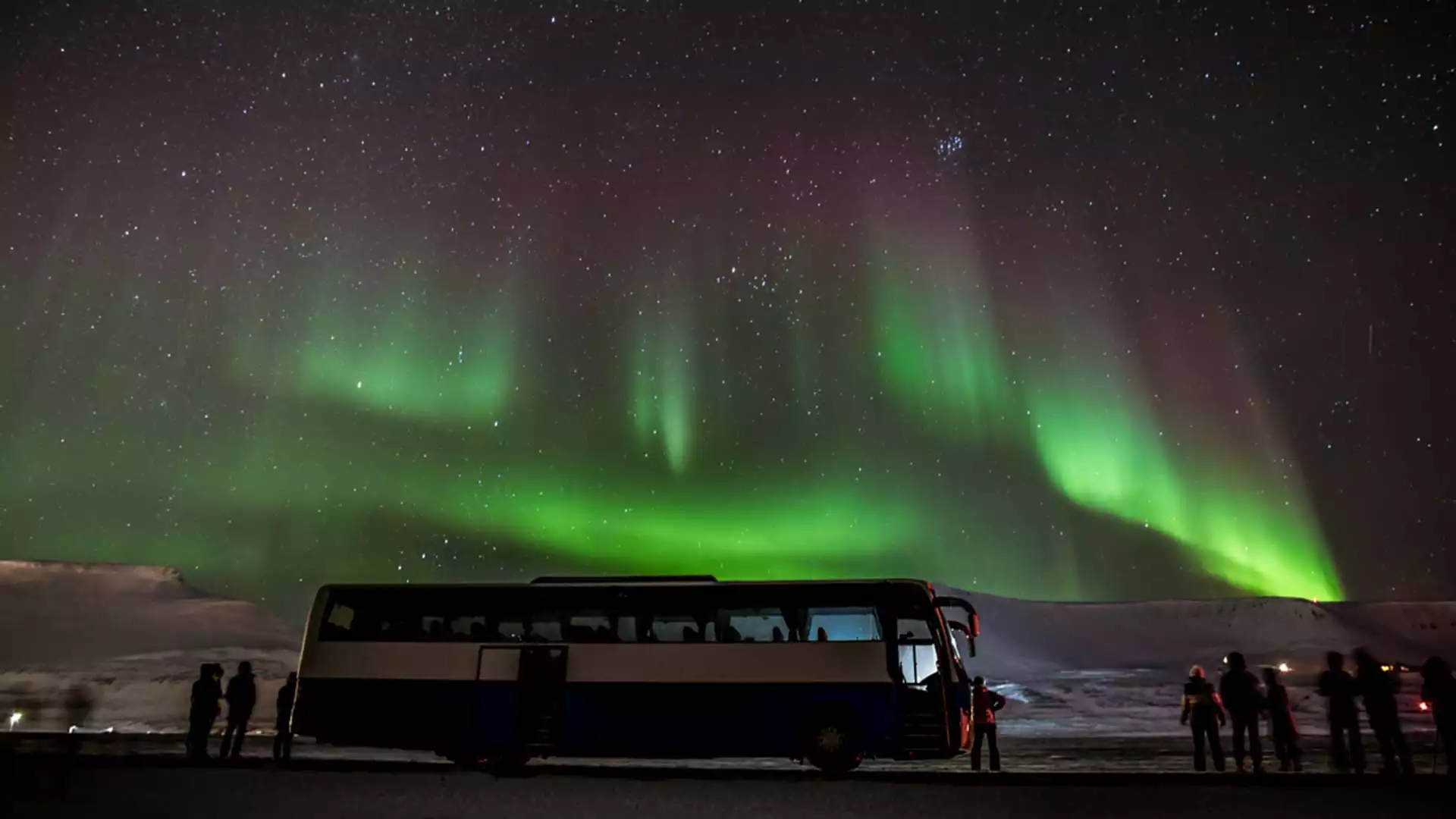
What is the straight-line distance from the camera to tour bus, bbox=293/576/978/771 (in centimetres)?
1797

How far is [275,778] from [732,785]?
7.49 metres

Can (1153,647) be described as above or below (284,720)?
below

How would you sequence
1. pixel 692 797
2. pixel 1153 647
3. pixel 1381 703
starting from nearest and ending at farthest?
pixel 692 797 < pixel 1381 703 < pixel 1153 647

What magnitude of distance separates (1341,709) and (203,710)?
20.8 metres

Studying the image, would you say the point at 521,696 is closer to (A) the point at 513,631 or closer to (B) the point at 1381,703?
(A) the point at 513,631

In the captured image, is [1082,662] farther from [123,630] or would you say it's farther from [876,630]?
[123,630]

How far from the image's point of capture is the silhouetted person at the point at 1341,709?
16.4 meters

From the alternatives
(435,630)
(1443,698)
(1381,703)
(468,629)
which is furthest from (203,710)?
(1443,698)

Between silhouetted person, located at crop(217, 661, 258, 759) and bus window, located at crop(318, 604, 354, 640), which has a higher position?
bus window, located at crop(318, 604, 354, 640)

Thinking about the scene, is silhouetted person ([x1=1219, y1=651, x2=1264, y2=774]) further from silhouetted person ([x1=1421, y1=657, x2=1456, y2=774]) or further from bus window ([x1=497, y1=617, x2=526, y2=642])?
bus window ([x1=497, y1=617, x2=526, y2=642])

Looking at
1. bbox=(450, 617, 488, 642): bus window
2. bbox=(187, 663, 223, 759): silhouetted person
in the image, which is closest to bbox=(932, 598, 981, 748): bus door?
bbox=(450, 617, 488, 642): bus window

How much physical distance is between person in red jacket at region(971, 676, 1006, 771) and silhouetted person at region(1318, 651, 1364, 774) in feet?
17.4

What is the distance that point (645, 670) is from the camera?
18375 mm

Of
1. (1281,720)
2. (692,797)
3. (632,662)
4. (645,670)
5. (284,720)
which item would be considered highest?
(632,662)
